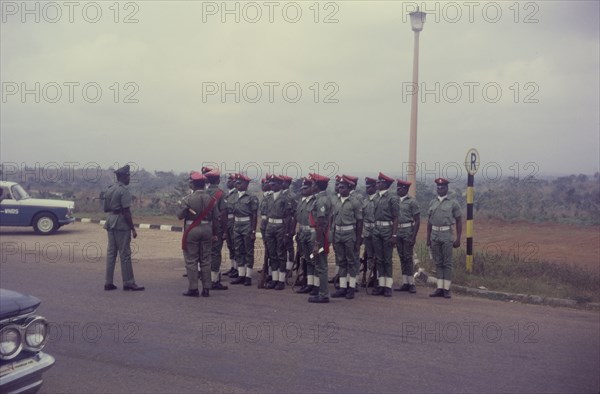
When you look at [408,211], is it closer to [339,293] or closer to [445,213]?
[445,213]

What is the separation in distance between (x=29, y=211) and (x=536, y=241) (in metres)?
15.9

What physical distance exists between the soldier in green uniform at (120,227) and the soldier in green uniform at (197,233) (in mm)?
979

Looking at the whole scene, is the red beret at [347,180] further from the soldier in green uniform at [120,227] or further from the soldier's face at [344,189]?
the soldier in green uniform at [120,227]

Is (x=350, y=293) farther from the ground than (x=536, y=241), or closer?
farther from the ground

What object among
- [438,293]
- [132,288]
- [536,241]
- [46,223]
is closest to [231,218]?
[132,288]

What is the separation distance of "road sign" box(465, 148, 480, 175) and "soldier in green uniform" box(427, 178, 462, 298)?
134 centimetres

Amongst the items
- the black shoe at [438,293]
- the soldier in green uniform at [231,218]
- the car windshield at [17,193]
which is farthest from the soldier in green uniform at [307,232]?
the car windshield at [17,193]

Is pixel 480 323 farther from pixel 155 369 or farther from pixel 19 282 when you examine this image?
pixel 19 282

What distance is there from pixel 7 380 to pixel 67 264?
370 inches

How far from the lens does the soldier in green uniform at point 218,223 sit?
32.4 feet

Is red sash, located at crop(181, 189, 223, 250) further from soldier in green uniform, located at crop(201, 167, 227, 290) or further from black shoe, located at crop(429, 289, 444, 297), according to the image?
black shoe, located at crop(429, 289, 444, 297)

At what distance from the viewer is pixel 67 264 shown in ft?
42.2

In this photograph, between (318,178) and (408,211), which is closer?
(318,178)

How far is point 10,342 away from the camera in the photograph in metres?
4.10
